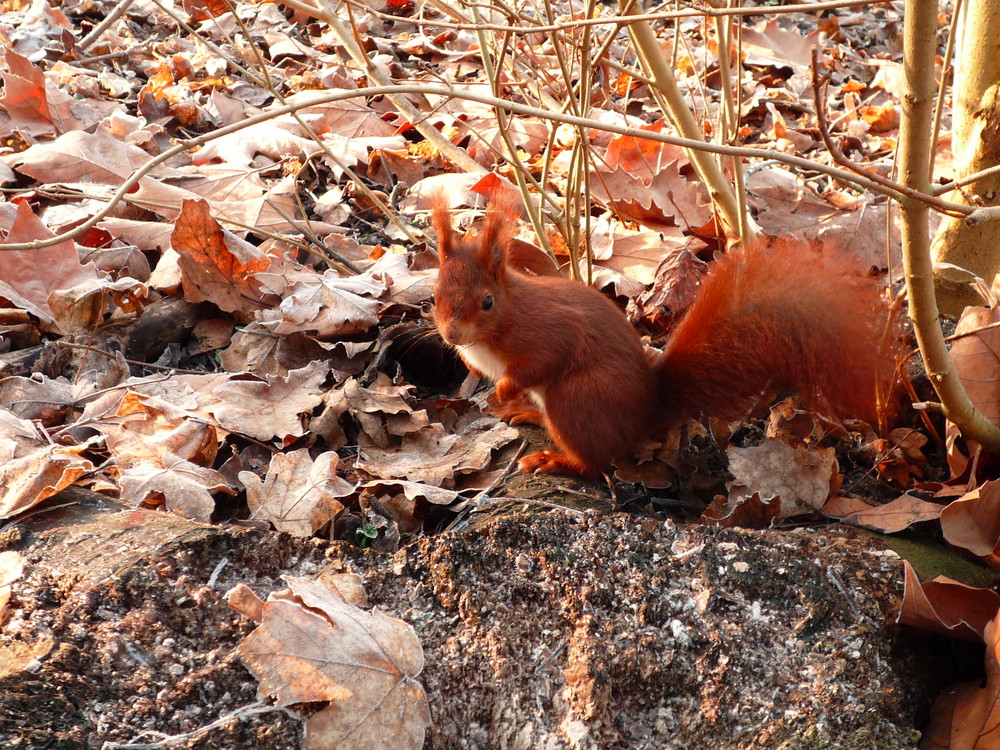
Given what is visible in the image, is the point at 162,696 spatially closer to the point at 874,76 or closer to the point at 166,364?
the point at 166,364

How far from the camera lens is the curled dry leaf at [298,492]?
5.58 feet

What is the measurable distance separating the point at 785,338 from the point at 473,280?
78cm

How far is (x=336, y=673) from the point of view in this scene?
124 cm

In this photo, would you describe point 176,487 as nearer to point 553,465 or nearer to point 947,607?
point 553,465

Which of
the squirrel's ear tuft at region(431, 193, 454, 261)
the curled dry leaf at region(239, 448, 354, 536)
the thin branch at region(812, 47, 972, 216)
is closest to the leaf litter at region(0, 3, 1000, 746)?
the curled dry leaf at region(239, 448, 354, 536)

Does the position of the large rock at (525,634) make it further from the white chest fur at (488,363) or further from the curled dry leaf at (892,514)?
the white chest fur at (488,363)

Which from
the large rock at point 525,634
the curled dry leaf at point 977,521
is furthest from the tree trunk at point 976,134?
the large rock at point 525,634

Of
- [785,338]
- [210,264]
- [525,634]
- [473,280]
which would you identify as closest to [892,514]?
[785,338]

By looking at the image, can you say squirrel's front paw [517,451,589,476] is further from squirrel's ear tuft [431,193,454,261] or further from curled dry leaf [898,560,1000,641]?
curled dry leaf [898,560,1000,641]

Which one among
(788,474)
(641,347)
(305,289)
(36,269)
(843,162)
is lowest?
(788,474)

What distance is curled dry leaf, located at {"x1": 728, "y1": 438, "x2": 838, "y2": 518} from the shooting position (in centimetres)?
182

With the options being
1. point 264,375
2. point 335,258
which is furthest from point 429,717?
point 335,258

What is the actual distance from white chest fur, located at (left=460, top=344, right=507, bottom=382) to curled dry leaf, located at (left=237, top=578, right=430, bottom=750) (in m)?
1.09

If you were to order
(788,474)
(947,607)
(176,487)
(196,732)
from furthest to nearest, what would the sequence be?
(788,474), (176,487), (947,607), (196,732)
